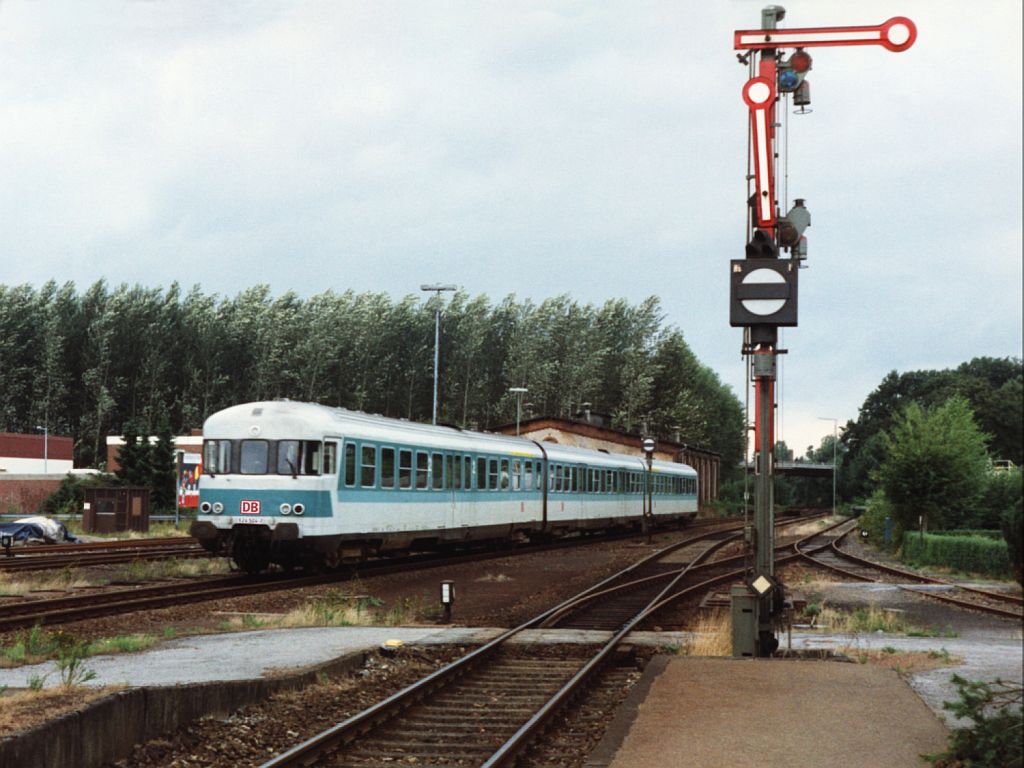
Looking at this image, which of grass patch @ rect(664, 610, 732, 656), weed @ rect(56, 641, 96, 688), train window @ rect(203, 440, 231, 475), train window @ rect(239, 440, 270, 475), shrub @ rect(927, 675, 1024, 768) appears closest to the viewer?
shrub @ rect(927, 675, 1024, 768)

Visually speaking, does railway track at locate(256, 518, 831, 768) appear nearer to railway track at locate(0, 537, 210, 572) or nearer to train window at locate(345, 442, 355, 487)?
train window at locate(345, 442, 355, 487)

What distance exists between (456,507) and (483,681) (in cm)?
1565

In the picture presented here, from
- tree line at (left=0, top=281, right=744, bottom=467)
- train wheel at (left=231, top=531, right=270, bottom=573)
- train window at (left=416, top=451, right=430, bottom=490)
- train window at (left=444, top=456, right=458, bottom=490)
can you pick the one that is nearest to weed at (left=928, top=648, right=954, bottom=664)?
train wheel at (left=231, top=531, right=270, bottom=573)

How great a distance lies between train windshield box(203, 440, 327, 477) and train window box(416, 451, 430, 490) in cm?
372

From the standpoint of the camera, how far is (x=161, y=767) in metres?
8.35

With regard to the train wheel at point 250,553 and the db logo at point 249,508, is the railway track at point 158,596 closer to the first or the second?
the train wheel at point 250,553

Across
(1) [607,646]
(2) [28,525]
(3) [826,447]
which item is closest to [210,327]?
(2) [28,525]

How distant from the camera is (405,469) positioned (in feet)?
80.0

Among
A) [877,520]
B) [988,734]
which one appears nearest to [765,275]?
[988,734]

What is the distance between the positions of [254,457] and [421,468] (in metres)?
4.46

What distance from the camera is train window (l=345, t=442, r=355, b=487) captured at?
861 inches

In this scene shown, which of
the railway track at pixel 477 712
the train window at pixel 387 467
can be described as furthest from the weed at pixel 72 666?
the train window at pixel 387 467

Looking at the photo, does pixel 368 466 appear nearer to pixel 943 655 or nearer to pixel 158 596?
pixel 158 596

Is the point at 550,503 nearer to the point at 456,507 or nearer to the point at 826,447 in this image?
the point at 456,507
